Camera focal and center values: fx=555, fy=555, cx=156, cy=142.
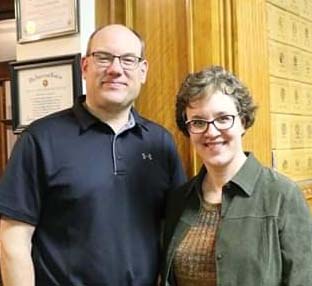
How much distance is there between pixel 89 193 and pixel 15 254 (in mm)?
251

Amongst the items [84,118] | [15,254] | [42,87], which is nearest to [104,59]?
[84,118]

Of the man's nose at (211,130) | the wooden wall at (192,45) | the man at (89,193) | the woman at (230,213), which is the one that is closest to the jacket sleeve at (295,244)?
the woman at (230,213)

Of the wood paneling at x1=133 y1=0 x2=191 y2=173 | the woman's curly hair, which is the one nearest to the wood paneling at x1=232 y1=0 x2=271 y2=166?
the wood paneling at x1=133 y1=0 x2=191 y2=173

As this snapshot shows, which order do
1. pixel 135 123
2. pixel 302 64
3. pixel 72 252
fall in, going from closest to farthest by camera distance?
pixel 72 252, pixel 135 123, pixel 302 64

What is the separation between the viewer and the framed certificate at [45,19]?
1.89m

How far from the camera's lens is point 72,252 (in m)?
1.51

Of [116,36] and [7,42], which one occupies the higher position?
[7,42]

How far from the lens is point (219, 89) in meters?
1.47

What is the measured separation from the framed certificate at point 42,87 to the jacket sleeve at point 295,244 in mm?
847

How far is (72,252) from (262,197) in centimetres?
53

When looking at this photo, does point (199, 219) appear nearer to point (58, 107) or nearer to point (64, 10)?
point (58, 107)

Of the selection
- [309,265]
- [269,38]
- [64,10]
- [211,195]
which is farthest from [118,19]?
[309,265]

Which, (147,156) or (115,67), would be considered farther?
(147,156)

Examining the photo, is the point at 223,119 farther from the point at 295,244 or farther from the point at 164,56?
the point at 164,56
